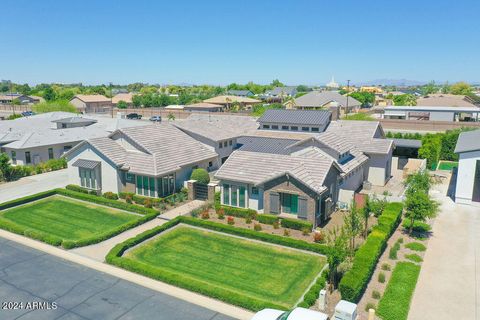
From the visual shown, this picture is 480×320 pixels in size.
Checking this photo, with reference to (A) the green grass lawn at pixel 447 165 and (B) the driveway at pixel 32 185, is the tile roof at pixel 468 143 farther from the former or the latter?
(B) the driveway at pixel 32 185

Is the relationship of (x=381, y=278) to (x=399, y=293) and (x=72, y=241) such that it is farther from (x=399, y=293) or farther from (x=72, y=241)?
(x=72, y=241)

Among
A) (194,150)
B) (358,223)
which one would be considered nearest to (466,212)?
(358,223)

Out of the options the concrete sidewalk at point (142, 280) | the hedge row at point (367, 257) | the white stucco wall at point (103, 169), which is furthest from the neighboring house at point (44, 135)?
the hedge row at point (367, 257)

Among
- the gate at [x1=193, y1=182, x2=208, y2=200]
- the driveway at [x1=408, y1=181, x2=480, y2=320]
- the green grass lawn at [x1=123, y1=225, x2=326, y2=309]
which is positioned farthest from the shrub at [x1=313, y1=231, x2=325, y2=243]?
the gate at [x1=193, y1=182, x2=208, y2=200]

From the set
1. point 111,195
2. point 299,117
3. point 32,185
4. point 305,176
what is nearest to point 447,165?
point 299,117

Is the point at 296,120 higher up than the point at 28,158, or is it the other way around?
the point at 296,120

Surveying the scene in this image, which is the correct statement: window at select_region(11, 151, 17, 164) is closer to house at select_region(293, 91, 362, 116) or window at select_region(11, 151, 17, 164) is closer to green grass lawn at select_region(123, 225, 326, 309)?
green grass lawn at select_region(123, 225, 326, 309)
